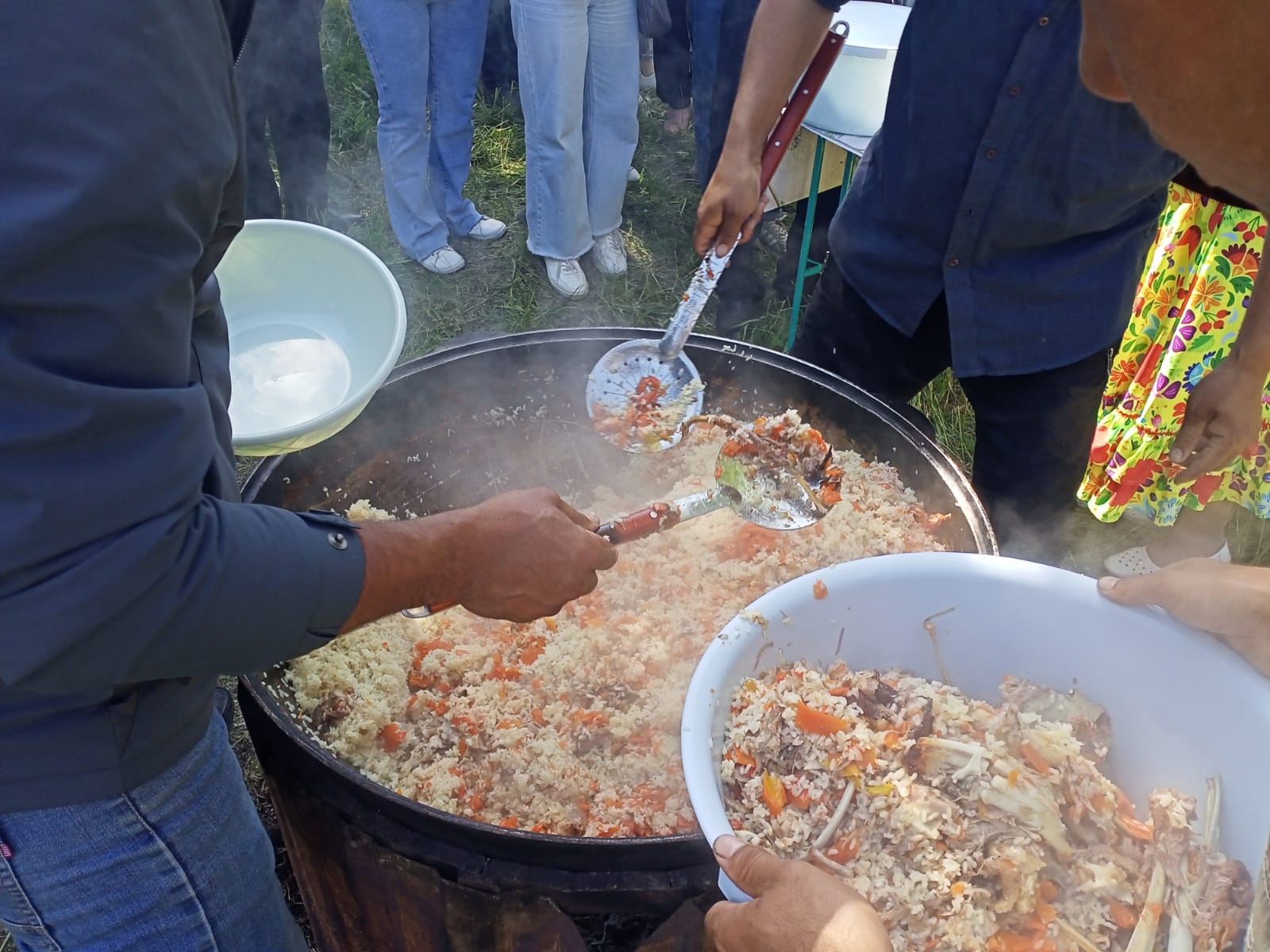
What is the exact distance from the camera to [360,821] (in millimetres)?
1549

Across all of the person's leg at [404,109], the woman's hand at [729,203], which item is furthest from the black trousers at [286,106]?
the woman's hand at [729,203]

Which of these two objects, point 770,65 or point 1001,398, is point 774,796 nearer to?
point 1001,398

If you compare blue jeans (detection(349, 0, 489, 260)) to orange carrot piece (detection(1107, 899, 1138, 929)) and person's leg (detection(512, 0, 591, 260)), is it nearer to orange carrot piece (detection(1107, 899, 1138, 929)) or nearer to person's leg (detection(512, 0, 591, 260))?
person's leg (detection(512, 0, 591, 260))

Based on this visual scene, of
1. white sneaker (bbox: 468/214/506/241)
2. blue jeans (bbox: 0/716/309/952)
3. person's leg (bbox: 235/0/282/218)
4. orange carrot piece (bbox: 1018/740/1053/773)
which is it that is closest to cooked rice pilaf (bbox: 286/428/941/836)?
blue jeans (bbox: 0/716/309/952)

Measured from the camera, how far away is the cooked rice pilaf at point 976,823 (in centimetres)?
117

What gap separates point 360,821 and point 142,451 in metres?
0.87

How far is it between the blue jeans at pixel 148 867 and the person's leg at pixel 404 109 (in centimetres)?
353

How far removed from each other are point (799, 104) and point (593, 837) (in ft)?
5.67

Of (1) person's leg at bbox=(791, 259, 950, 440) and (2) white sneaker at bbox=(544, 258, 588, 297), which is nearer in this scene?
(1) person's leg at bbox=(791, 259, 950, 440)

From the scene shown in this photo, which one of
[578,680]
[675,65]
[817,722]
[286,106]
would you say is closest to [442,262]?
[286,106]

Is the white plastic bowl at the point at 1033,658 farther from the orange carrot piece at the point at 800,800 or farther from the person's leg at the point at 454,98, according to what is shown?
the person's leg at the point at 454,98

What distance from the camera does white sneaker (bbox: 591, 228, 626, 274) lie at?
488cm

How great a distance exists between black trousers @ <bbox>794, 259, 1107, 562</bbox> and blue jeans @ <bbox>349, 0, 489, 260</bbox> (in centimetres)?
256

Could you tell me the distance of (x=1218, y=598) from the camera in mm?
1234
